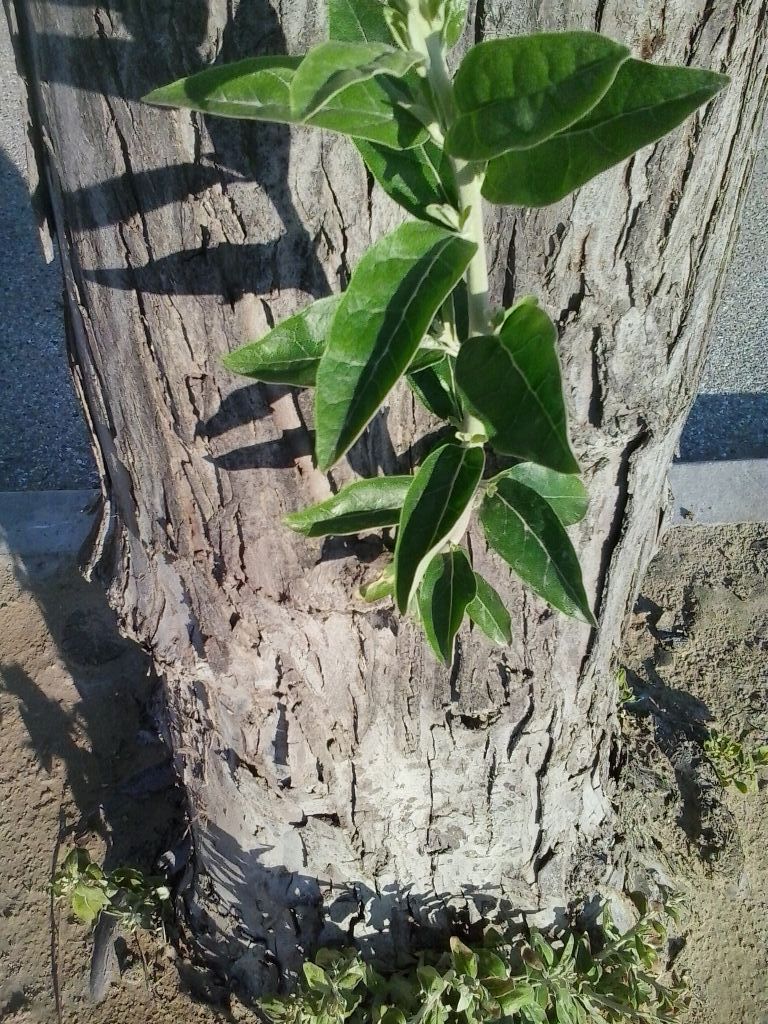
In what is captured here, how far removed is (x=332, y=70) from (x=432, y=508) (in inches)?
19.3

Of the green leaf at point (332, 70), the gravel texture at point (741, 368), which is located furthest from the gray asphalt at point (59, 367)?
the green leaf at point (332, 70)

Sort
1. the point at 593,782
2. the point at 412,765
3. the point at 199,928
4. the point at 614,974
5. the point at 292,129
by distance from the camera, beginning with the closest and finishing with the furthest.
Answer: the point at 292,129 < the point at 412,765 < the point at 614,974 < the point at 593,782 < the point at 199,928

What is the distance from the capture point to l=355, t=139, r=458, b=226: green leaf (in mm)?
777

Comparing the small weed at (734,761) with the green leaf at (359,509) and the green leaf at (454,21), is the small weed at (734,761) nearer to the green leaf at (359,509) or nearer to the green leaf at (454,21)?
the green leaf at (359,509)

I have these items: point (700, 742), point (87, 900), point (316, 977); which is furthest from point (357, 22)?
point (700, 742)

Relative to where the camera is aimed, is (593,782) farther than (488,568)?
Yes

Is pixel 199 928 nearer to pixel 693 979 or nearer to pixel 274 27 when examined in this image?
pixel 693 979

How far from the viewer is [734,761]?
2.46 metres

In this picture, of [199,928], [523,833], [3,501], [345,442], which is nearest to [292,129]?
[345,442]

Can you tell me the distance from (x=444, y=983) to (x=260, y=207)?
157 cm

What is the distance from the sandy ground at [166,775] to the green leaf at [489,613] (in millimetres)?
1115

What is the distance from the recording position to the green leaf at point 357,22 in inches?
28.3

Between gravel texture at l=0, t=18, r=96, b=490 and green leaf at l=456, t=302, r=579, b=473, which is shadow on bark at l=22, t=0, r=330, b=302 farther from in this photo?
gravel texture at l=0, t=18, r=96, b=490

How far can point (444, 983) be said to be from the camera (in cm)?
164
